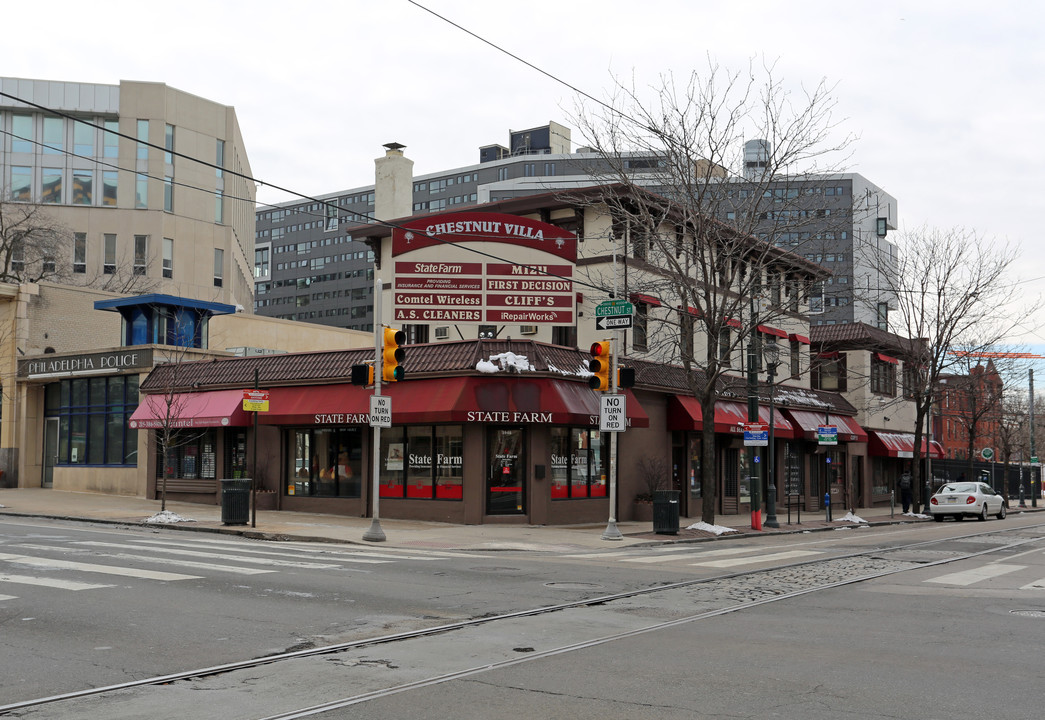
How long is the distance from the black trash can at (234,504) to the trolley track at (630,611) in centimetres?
1251

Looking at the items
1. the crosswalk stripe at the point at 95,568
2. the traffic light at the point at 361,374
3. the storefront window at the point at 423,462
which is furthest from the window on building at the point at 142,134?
the crosswalk stripe at the point at 95,568

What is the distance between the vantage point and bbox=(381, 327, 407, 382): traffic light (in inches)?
765

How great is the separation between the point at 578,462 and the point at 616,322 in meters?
6.57

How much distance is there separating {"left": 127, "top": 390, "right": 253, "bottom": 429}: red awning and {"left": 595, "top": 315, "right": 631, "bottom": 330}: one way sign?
12534 mm

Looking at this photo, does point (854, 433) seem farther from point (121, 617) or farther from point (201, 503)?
point (121, 617)

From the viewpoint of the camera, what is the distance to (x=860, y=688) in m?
7.25

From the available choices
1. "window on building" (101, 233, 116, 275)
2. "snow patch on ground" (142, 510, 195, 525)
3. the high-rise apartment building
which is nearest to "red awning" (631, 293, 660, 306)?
"snow patch on ground" (142, 510, 195, 525)

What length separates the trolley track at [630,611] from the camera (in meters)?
6.97

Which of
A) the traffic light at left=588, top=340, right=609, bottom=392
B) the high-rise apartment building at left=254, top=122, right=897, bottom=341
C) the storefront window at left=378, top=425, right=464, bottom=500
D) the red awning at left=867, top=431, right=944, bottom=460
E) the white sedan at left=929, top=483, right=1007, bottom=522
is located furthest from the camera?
the high-rise apartment building at left=254, top=122, right=897, bottom=341

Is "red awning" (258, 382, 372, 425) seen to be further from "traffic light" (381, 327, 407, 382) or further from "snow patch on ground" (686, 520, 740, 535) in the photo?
"snow patch on ground" (686, 520, 740, 535)

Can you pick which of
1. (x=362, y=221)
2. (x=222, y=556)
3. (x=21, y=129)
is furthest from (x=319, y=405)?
(x=362, y=221)

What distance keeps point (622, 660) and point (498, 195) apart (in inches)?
3897

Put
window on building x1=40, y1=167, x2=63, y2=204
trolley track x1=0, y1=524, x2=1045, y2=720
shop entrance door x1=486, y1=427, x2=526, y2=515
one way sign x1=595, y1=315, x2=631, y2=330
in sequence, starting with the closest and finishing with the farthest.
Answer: trolley track x1=0, y1=524, x2=1045, y2=720, one way sign x1=595, y1=315, x2=631, y2=330, shop entrance door x1=486, y1=427, x2=526, y2=515, window on building x1=40, y1=167, x2=63, y2=204

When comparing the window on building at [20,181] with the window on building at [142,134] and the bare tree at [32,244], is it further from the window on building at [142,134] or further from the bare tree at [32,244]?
the window on building at [142,134]
